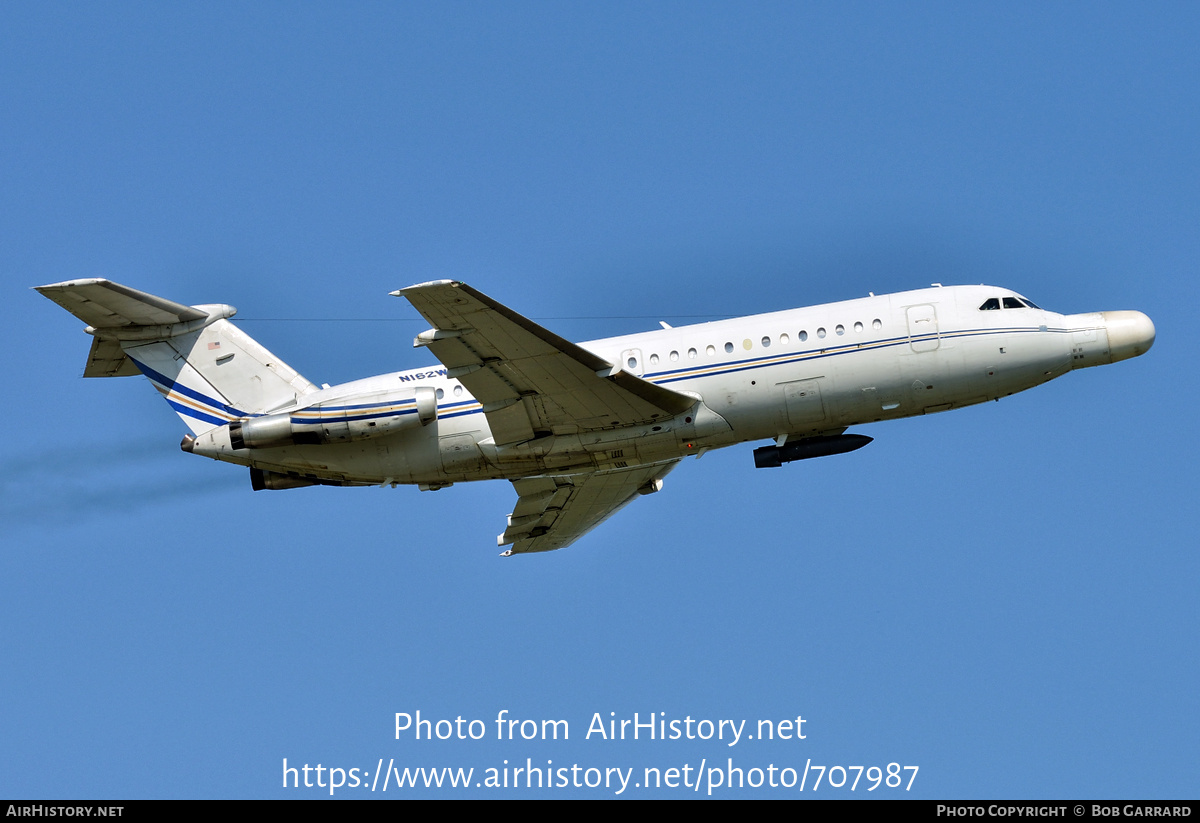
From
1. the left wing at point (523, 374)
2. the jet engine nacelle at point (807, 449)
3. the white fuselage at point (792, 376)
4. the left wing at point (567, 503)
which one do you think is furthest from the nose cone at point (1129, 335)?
the left wing at point (567, 503)

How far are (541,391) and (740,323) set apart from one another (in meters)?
5.57

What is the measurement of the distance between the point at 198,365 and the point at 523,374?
10171mm

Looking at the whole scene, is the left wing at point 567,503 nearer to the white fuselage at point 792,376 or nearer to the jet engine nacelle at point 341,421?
the white fuselage at point 792,376

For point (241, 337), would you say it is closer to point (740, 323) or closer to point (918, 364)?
→ point (740, 323)

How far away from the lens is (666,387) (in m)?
34.4

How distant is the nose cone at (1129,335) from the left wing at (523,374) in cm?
1109

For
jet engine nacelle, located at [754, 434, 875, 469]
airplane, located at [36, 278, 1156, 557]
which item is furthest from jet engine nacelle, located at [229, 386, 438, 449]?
jet engine nacelle, located at [754, 434, 875, 469]

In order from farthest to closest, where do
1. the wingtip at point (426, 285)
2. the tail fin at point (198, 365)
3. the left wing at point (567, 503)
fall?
1. the left wing at point (567, 503)
2. the tail fin at point (198, 365)
3. the wingtip at point (426, 285)

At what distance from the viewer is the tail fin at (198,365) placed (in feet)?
121

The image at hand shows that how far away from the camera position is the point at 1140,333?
113 feet

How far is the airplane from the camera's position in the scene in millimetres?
33812
